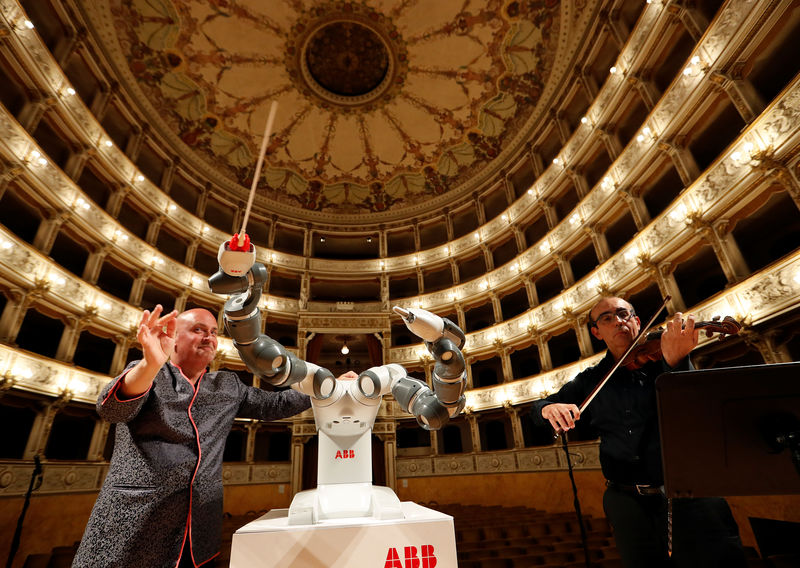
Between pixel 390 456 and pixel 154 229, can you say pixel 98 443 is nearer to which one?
pixel 154 229

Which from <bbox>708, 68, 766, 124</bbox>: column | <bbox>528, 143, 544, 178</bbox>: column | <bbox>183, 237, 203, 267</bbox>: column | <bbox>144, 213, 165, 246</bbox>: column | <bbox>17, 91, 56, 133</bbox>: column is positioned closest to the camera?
<bbox>708, 68, 766, 124</bbox>: column

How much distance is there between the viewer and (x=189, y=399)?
1.92m

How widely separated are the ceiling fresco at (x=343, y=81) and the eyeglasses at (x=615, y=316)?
1478 cm

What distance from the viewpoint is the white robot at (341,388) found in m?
2.05

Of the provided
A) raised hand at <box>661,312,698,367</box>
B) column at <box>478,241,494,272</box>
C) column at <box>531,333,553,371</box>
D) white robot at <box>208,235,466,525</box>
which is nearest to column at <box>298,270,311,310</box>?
column at <box>478,241,494,272</box>

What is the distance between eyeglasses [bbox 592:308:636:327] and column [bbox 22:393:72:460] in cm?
1214

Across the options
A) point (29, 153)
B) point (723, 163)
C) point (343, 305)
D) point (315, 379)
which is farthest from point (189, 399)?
point (343, 305)


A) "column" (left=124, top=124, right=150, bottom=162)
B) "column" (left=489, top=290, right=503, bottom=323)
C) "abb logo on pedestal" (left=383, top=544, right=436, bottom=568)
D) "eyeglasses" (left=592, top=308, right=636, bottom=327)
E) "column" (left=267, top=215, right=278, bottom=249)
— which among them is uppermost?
"column" (left=124, top=124, right=150, bottom=162)

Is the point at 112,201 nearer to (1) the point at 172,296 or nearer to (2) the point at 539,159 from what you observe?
(1) the point at 172,296

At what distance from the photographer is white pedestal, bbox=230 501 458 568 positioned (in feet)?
5.53

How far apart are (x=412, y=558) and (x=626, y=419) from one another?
1.52 m

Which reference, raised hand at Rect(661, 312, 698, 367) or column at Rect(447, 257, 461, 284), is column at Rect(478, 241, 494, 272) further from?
raised hand at Rect(661, 312, 698, 367)

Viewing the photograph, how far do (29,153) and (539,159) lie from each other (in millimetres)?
16529

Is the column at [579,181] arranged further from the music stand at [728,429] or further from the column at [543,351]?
the music stand at [728,429]
